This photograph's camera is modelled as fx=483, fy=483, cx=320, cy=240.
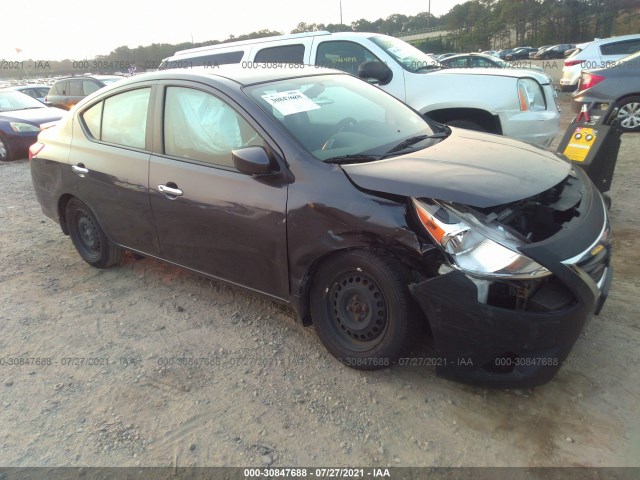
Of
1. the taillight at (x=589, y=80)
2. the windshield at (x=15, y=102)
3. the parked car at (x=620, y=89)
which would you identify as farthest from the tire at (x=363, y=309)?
the windshield at (x=15, y=102)

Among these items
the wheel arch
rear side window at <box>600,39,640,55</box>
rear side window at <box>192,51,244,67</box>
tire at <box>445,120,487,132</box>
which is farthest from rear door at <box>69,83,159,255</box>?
rear side window at <box>600,39,640,55</box>

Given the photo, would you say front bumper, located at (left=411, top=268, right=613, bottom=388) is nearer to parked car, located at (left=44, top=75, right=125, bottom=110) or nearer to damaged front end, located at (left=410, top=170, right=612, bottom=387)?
damaged front end, located at (left=410, top=170, right=612, bottom=387)

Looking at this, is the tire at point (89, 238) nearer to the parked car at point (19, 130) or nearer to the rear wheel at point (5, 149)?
the parked car at point (19, 130)

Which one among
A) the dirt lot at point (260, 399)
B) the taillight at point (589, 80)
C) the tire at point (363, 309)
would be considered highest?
the taillight at point (589, 80)

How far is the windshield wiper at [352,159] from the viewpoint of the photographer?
277 cm

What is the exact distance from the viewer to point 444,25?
63.7 meters

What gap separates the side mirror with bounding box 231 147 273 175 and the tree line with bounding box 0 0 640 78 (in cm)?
4115

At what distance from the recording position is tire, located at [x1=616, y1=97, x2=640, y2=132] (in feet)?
28.7

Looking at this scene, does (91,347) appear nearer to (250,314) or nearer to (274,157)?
(250,314)

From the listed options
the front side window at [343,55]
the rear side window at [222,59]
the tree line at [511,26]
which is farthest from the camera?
the tree line at [511,26]

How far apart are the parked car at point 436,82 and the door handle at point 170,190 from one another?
275cm

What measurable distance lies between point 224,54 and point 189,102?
4.09 meters

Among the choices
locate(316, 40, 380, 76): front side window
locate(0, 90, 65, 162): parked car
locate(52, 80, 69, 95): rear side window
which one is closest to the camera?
locate(316, 40, 380, 76): front side window

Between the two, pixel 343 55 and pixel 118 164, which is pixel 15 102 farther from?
pixel 118 164
